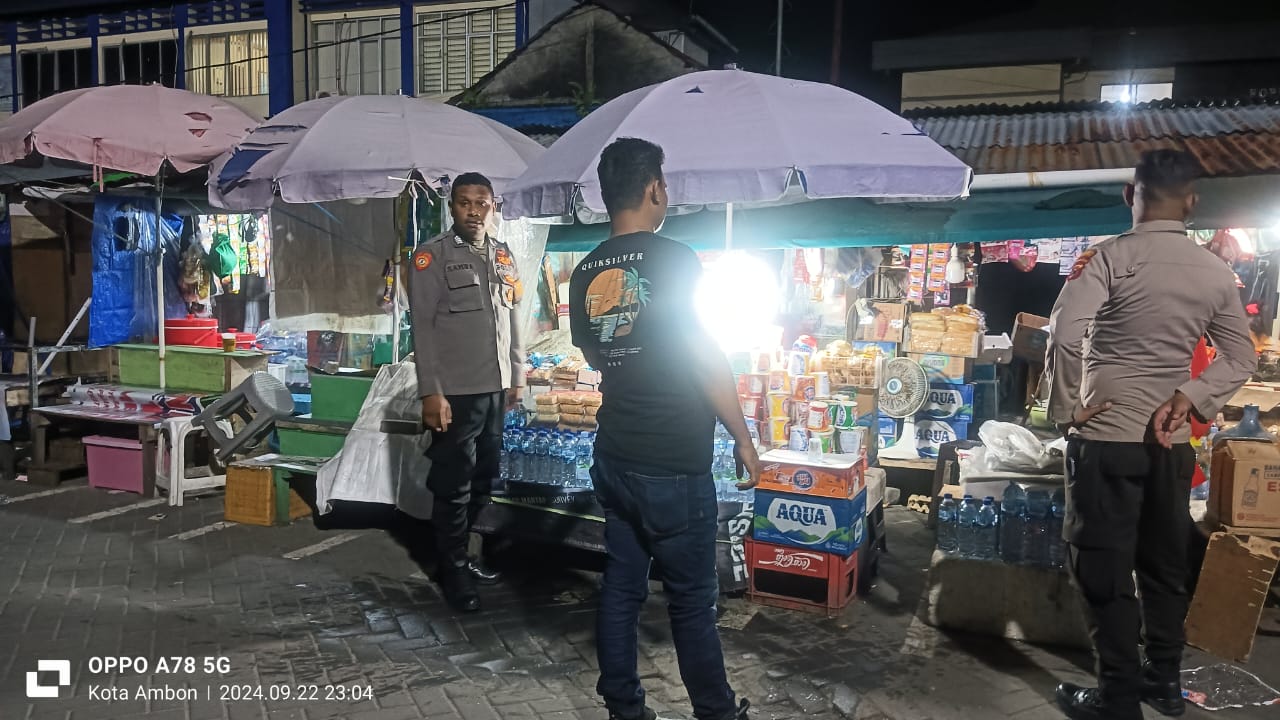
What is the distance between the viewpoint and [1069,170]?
643 centimetres

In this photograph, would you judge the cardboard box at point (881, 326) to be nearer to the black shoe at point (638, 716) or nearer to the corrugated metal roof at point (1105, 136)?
the corrugated metal roof at point (1105, 136)

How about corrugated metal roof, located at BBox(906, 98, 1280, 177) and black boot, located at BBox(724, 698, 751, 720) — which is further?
corrugated metal roof, located at BBox(906, 98, 1280, 177)

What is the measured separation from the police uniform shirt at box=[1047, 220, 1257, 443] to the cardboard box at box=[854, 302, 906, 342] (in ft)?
17.7

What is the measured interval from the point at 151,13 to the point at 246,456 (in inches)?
508

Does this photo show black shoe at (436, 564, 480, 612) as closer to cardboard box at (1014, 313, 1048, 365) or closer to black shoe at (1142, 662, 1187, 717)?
black shoe at (1142, 662, 1187, 717)

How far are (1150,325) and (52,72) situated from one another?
65.6 feet

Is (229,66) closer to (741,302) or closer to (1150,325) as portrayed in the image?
(741,302)

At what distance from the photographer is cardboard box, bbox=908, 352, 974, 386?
856 centimetres

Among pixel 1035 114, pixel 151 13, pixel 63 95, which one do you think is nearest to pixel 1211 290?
pixel 1035 114

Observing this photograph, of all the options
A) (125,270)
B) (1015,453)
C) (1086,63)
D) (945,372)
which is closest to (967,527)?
(1015,453)

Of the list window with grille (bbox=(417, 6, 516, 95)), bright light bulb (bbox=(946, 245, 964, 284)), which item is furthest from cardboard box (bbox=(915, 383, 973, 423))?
window with grille (bbox=(417, 6, 516, 95))

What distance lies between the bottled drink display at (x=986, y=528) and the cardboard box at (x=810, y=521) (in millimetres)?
637

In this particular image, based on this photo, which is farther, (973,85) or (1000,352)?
(973,85)

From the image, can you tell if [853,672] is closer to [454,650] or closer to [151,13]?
[454,650]
